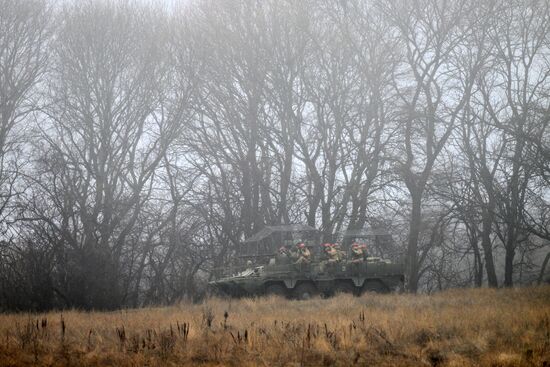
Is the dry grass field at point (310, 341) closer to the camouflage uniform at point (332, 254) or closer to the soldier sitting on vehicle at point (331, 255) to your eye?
the soldier sitting on vehicle at point (331, 255)

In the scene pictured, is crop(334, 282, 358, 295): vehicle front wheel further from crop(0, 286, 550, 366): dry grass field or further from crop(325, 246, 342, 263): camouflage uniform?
crop(0, 286, 550, 366): dry grass field

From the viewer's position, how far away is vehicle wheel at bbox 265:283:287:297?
2086cm

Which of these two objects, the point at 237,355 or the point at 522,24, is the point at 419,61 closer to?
the point at 522,24

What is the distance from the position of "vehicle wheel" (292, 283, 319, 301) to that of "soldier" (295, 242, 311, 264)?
79cm

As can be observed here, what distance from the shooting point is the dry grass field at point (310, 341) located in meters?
9.23

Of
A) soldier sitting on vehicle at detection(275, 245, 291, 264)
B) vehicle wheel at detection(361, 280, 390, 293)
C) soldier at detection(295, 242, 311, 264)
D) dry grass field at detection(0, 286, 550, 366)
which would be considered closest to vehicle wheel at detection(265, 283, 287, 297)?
soldier sitting on vehicle at detection(275, 245, 291, 264)

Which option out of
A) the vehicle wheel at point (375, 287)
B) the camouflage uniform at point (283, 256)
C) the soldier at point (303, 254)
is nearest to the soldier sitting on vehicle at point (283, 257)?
the camouflage uniform at point (283, 256)

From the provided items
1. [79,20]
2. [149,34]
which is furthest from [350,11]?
[79,20]

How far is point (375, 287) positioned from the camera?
71.6 feet

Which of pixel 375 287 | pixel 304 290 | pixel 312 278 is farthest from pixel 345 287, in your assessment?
pixel 304 290

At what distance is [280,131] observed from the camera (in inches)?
1180

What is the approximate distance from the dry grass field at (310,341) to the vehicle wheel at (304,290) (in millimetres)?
7596

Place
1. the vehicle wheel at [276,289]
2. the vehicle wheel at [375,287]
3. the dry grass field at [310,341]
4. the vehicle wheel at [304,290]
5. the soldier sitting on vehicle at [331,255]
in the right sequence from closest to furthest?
the dry grass field at [310,341], the vehicle wheel at [276,289], the vehicle wheel at [304,290], the soldier sitting on vehicle at [331,255], the vehicle wheel at [375,287]

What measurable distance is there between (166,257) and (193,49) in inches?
396
